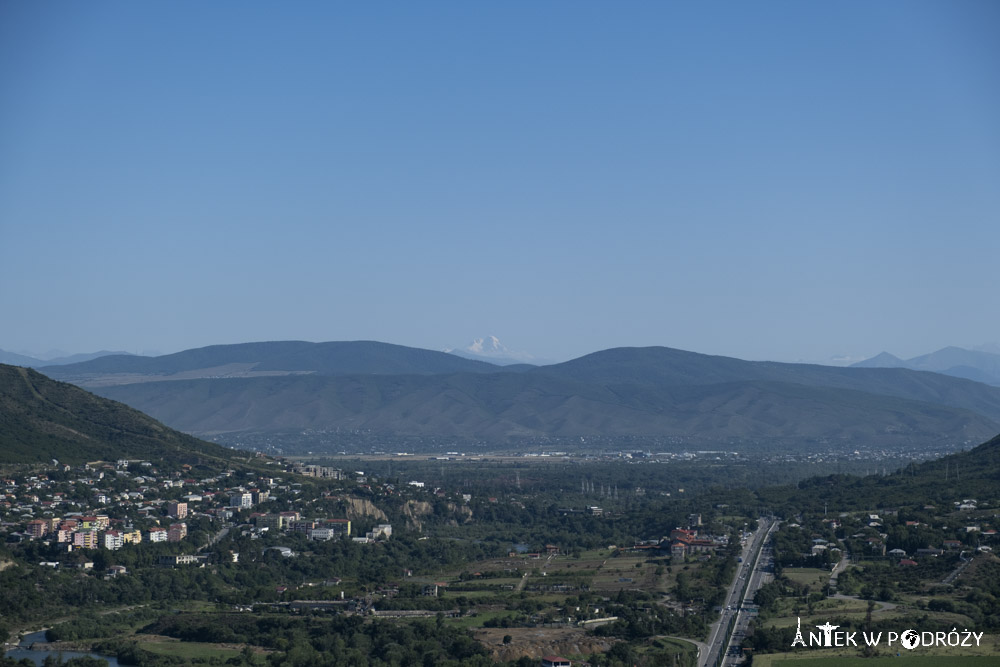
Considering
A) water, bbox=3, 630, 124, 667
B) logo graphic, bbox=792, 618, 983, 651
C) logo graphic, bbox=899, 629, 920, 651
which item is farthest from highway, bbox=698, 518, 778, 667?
water, bbox=3, 630, 124, 667

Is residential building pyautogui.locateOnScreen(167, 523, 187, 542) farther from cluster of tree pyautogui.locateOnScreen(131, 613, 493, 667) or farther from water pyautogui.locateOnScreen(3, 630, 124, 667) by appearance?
water pyautogui.locateOnScreen(3, 630, 124, 667)

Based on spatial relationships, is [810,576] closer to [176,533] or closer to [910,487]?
[910,487]

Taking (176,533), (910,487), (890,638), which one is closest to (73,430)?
(176,533)

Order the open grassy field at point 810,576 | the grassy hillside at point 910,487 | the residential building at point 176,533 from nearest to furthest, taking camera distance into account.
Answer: the open grassy field at point 810,576, the residential building at point 176,533, the grassy hillside at point 910,487

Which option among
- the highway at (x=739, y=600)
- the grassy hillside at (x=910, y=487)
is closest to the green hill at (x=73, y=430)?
the grassy hillside at (x=910, y=487)

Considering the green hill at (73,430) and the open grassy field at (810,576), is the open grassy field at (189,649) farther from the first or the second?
the green hill at (73,430)

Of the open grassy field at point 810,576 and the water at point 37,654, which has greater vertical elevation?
the open grassy field at point 810,576
